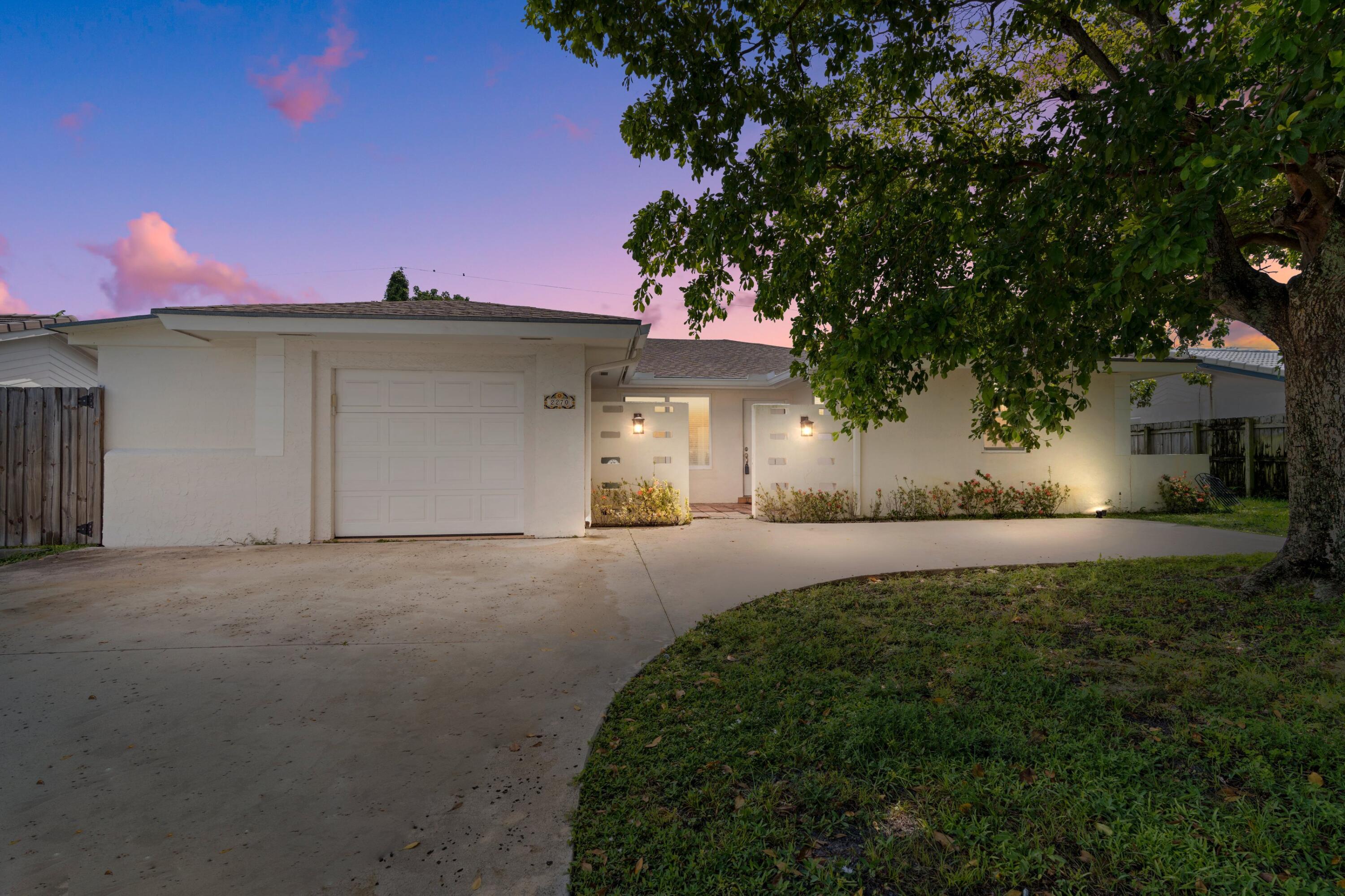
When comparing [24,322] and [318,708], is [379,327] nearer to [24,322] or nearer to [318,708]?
[318,708]

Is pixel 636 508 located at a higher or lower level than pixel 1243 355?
lower

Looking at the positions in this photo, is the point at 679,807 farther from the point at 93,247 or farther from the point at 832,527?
the point at 93,247

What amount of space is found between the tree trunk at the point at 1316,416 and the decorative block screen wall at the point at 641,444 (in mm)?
6785

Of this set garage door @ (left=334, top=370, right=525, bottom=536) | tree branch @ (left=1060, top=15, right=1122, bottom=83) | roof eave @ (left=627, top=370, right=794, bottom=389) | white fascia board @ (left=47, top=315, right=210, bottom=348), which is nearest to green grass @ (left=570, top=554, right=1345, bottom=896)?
tree branch @ (left=1060, top=15, right=1122, bottom=83)

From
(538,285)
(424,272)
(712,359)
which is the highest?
(538,285)

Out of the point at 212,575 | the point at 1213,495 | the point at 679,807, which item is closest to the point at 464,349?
the point at 212,575

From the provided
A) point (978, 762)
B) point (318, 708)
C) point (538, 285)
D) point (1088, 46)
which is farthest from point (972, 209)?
point (538, 285)

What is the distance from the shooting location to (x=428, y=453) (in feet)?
26.2

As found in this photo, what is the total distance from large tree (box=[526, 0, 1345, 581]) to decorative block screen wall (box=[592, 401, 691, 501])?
4.51 metres

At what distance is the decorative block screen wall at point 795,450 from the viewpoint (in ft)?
32.7

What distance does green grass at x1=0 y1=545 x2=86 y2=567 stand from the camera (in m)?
6.53

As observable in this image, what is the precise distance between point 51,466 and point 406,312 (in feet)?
15.2

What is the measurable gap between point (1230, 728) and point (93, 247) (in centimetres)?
1825

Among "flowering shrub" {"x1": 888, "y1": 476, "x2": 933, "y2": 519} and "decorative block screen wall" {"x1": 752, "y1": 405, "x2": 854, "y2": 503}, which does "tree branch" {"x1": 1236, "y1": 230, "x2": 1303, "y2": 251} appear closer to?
"decorative block screen wall" {"x1": 752, "y1": 405, "x2": 854, "y2": 503}
